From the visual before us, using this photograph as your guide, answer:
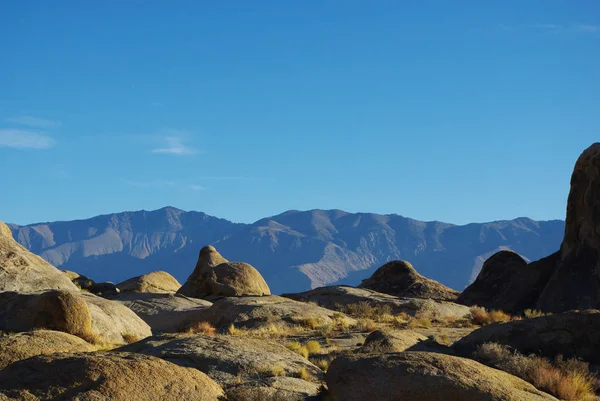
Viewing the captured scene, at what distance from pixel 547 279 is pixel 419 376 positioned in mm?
24684

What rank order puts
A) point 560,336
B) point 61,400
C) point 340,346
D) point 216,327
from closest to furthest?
point 61,400, point 560,336, point 340,346, point 216,327

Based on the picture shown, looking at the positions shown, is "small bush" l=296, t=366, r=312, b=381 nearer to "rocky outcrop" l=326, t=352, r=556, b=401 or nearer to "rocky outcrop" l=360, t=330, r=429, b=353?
"rocky outcrop" l=326, t=352, r=556, b=401

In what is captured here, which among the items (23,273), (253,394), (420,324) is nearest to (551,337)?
(253,394)

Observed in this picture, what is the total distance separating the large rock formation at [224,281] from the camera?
4134 cm

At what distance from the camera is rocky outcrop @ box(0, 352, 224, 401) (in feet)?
29.1

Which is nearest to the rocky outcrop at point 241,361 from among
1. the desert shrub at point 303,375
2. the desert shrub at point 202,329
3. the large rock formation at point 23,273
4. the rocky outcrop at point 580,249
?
the desert shrub at point 303,375

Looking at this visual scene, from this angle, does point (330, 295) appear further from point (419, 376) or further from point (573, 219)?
point (419, 376)

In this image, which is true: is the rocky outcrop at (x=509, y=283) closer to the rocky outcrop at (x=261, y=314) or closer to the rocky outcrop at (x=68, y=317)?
the rocky outcrop at (x=261, y=314)

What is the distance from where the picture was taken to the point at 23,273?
100ft

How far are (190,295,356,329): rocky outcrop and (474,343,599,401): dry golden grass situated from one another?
11765 mm

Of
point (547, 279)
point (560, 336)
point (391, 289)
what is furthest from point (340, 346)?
point (391, 289)

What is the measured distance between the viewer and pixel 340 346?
21.0 meters

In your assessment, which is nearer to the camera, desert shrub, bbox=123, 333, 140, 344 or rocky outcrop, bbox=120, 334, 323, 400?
rocky outcrop, bbox=120, 334, 323, 400

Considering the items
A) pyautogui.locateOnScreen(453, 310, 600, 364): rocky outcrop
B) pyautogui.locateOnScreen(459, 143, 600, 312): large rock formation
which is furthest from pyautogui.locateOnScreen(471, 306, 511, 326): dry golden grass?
pyautogui.locateOnScreen(453, 310, 600, 364): rocky outcrop
